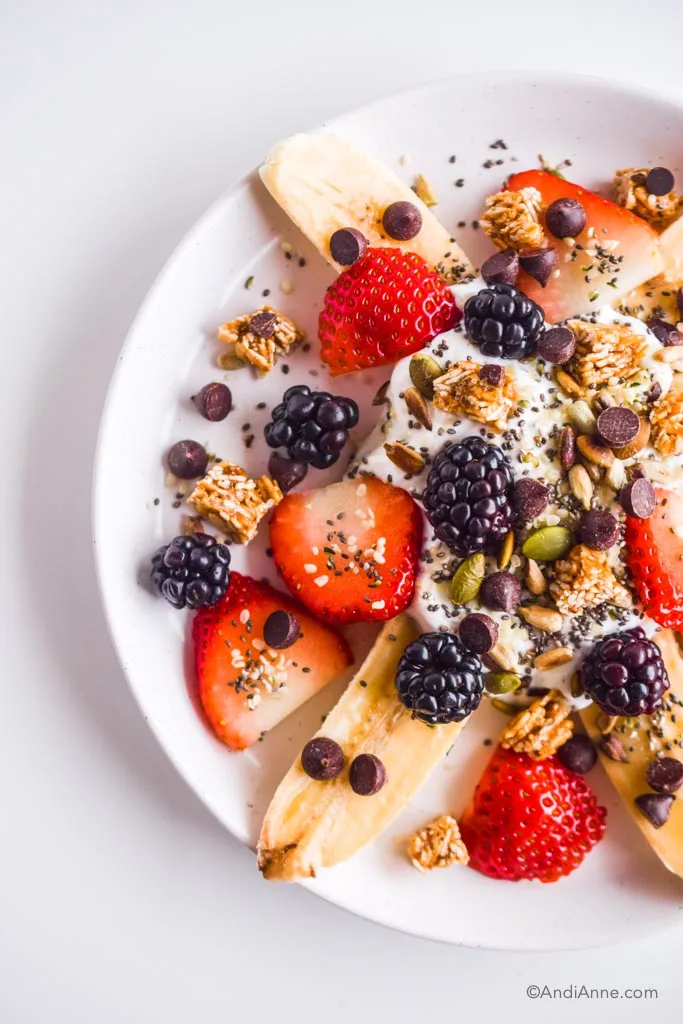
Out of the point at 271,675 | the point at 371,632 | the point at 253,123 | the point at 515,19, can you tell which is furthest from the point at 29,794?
the point at 515,19

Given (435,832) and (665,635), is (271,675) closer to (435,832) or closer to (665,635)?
(435,832)

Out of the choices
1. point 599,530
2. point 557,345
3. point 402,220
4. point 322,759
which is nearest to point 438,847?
point 322,759

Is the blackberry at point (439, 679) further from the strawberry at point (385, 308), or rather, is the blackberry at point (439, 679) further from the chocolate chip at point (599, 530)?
the strawberry at point (385, 308)

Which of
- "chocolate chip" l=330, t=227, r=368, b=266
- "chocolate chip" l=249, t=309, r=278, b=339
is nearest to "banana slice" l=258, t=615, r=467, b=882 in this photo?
"chocolate chip" l=249, t=309, r=278, b=339

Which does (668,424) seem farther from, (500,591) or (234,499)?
(234,499)

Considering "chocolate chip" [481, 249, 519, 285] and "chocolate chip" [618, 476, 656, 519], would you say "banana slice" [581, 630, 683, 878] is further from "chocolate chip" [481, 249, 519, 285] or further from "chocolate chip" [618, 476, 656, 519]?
"chocolate chip" [481, 249, 519, 285]
